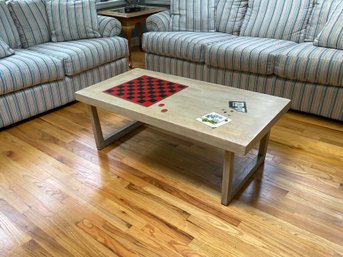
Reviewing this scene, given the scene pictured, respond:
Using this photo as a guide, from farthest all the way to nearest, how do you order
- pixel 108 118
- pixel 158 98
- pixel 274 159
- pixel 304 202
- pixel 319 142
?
pixel 108 118
pixel 319 142
pixel 274 159
pixel 158 98
pixel 304 202

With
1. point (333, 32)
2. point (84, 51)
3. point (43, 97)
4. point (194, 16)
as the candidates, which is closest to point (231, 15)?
point (194, 16)

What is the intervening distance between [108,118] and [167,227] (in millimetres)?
1284

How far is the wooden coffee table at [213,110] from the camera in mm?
1378

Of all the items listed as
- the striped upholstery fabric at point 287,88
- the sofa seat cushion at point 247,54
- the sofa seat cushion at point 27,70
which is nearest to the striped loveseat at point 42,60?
the sofa seat cushion at point 27,70

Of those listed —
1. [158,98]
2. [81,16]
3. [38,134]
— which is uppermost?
[81,16]

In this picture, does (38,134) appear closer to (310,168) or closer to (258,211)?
(258,211)

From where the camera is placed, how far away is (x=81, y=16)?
2.90 metres

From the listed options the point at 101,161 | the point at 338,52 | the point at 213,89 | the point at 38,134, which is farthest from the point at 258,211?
the point at 38,134

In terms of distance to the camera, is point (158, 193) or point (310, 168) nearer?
point (158, 193)

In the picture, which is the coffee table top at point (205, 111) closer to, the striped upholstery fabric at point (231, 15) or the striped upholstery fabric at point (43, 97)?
the striped upholstery fabric at point (43, 97)

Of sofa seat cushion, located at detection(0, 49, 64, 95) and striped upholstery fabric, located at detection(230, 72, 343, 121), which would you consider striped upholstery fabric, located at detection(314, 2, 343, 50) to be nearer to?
striped upholstery fabric, located at detection(230, 72, 343, 121)

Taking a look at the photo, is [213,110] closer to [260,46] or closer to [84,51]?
[260,46]

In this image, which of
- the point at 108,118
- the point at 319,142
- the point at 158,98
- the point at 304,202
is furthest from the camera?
the point at 108,118

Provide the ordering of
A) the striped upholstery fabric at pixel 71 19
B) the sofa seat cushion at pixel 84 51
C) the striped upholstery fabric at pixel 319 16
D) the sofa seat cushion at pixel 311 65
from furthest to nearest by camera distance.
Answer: the striped upholstery fabric at pixel 71 19
the sofa seat cushion at pixel 84 51
the striped upholstery fabric at pixel 319 16
the sofa seat cushion at pixel 311 65
